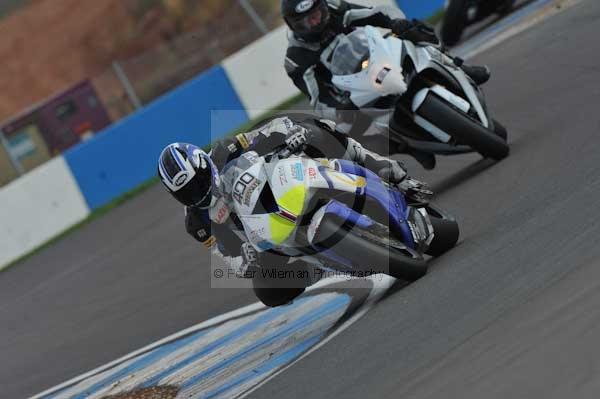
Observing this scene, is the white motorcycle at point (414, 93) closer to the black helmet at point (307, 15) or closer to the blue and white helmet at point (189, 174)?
the black helmet at point (307, 15)

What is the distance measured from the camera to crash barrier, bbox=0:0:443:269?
1594 centimetres

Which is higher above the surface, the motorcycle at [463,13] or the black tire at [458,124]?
the motorcycle at [463,13]

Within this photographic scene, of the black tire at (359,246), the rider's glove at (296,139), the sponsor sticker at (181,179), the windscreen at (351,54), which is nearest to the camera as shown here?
the black tire at (359,246)

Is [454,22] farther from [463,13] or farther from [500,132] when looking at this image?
[500,132]

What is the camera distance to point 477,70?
9352mm

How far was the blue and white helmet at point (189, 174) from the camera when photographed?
666 cm

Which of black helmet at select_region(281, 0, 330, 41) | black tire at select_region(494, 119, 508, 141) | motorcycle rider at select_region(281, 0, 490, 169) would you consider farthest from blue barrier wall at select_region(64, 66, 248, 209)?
black tire at select_region(494, 119, 508, 141)

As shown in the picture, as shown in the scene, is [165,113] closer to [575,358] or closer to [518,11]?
[518,11]

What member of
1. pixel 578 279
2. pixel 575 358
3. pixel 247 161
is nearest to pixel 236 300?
pixel 247 161

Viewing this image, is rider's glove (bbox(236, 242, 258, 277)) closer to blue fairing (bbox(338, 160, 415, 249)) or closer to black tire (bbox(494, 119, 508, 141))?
blue fairing (bbox(338, 160, 415, 249))

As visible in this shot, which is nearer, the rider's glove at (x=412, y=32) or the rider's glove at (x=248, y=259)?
the rider's glove at (x=248, y=259)

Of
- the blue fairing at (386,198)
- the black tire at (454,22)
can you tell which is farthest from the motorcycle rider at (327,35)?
the black tire at (454,22)

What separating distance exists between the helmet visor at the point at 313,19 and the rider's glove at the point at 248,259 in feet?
8.89

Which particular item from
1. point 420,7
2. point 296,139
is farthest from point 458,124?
point 420,7
